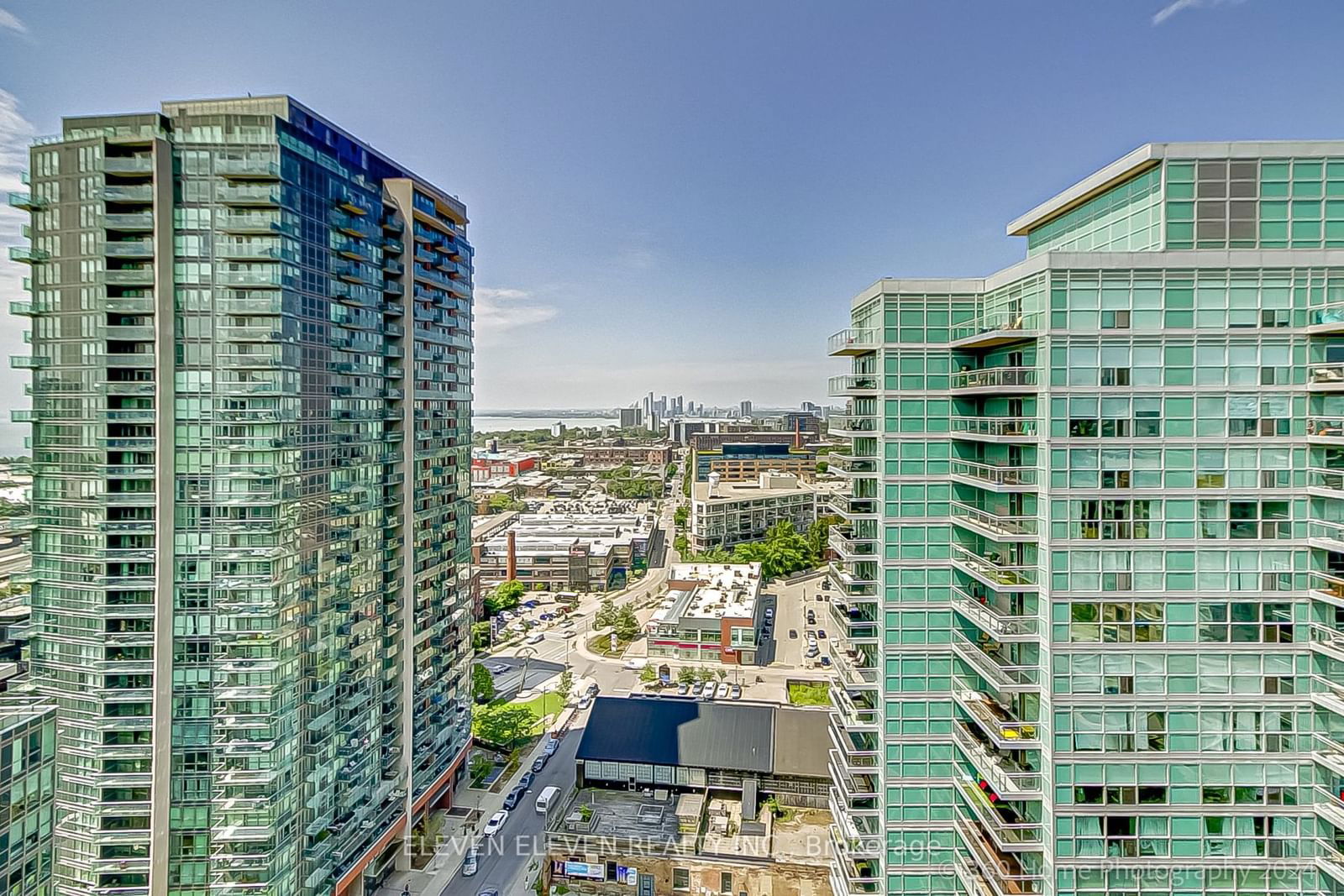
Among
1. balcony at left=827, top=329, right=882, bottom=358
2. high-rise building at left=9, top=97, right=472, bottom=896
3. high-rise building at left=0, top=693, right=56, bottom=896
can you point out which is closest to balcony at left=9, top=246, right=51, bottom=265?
high-rise building at left=9, top=97, right=472, bottom=896

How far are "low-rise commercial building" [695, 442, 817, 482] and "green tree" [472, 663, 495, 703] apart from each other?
220ft

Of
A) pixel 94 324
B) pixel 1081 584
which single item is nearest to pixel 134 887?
pixel 94 324

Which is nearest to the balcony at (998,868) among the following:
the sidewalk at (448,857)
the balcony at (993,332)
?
the balcony at (993,332)

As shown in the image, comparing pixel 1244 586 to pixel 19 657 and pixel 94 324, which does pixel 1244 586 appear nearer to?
pixel 94 324

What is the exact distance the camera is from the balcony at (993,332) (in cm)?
1627

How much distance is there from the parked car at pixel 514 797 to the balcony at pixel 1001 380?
30.3m

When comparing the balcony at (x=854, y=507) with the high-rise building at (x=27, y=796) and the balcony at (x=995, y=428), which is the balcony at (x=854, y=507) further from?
the high-rise building at (x=27, y=796)

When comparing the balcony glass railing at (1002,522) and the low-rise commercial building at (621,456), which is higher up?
the balcony glass railing at (1002,522)

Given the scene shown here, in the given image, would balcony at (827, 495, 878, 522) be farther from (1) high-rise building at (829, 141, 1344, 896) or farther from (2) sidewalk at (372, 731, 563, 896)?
(2) sidewalk at (372, 731, 563, 896)

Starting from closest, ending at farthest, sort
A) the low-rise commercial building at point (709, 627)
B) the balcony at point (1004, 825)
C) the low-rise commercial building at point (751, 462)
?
the balcony at point (1004, 825) → the low-rise commercial building at point (709, 627) → the low-rise commercial building at point (751, 462)

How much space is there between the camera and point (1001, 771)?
16516 millimetres

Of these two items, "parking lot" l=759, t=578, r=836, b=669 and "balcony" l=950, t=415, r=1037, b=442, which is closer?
"balcony" l=950, t=415, r=1037, b=442

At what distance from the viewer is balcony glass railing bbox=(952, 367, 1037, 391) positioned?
53.2 feet

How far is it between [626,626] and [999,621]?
4401 centimetres
